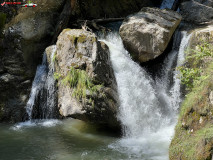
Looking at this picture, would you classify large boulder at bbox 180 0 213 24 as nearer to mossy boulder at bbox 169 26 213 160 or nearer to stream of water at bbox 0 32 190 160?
stream of water at bbox 0 32 190 160

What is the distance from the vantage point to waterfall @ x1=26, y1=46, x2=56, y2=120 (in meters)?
8.72

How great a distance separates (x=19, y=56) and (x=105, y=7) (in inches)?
228

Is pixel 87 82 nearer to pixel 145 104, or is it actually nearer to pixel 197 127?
pixel 145 104

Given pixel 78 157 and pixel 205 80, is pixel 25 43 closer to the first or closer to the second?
pixel 78 157

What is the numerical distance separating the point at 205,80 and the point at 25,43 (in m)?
7.03

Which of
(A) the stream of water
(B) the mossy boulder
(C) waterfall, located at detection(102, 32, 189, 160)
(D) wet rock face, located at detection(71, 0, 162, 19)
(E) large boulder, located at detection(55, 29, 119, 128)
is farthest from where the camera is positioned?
(D) wet rock face, located at detection(71, 0, 162, 19)

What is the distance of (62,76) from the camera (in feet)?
24.5

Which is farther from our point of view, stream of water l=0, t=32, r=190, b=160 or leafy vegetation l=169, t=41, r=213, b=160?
stream of water l=0, t=32, r=190, b=160

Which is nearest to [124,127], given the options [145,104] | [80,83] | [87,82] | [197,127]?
[145,104]

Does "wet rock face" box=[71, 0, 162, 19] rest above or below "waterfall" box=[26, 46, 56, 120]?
above

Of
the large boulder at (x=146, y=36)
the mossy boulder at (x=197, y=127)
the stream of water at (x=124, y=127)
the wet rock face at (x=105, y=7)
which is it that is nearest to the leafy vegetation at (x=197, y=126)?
the mossy boulder at (x=197, y=127)

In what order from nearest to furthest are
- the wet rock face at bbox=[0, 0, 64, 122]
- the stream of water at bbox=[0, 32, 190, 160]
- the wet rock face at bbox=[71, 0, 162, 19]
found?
the stream of water at bbox=[0, 32, 190, 160]
the wet rock face at bbox=[0, 0, 64, 122]
the wet rock face at bbox=[71, 0, 162, 19]

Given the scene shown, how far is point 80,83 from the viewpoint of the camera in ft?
22.6

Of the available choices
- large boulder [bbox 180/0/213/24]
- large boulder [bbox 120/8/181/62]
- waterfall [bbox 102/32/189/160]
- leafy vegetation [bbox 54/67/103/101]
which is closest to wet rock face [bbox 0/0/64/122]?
leafy vegetation [bbox 54/67/103/101]
